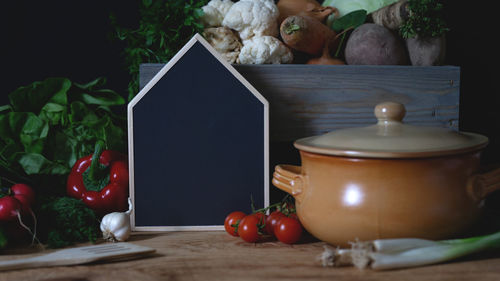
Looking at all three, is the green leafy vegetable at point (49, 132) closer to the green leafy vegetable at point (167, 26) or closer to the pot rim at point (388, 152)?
the green leafy vegetable at point (167, 26)

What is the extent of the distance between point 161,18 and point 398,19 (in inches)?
22.6

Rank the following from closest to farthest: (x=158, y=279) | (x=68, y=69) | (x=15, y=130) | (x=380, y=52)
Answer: (x=158, y=279), (x=380, y=52), (x=15, y=130), (x=68, y=69)

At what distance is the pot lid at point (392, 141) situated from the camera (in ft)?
2.69

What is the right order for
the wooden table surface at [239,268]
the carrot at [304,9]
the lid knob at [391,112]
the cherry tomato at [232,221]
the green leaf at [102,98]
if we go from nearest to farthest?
the wooden table surface at [239,268] → the lid knob at [391,112] → the cherry tomato at [232,221] → the carrot at [304,9] → the green leaf at [102,98]

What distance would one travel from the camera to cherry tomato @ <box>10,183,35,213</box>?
39.4 inches

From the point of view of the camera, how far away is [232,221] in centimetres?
102

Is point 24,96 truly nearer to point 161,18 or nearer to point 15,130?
point 15,130

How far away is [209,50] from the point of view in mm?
1067

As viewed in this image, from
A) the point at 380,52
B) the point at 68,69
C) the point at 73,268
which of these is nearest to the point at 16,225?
the point at 73,268

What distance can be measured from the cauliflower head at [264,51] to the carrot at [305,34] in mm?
25

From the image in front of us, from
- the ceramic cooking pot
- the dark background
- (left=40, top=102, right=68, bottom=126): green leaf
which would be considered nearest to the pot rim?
the ceramic cooking pot

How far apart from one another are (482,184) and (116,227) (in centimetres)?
72

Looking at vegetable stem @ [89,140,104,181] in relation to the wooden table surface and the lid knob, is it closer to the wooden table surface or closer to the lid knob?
the wooden table surface

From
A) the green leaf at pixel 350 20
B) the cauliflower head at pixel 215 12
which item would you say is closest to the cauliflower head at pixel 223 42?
the cauliflower head at pixel 215 12
